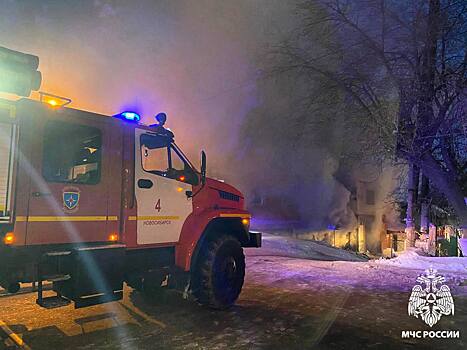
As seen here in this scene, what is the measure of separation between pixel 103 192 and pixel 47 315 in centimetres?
179

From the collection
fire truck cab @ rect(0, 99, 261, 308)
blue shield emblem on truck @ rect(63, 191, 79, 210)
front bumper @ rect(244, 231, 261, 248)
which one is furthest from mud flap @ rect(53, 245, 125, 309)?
front bumper @ rect(244, 231, 261, 248)

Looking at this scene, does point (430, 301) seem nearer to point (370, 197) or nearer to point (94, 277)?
point (94, 277)

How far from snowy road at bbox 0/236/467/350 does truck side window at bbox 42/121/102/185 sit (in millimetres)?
1581

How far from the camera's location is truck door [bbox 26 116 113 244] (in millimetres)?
3451

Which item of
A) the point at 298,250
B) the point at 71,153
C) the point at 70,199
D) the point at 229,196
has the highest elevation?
the point at 71,153

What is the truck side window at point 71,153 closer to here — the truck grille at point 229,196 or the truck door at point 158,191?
the truck door at point 158,191

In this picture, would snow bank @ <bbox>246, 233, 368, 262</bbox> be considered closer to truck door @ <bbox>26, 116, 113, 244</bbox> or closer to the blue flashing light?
the blue flashing light

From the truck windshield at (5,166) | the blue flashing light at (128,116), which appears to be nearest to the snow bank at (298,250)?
the blue flashing light at (128,116)

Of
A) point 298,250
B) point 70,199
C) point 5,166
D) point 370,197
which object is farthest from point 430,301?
point 370,197

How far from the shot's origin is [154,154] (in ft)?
15.3

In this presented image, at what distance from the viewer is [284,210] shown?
19938 millimetres

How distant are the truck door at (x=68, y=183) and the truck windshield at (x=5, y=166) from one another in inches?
7.2

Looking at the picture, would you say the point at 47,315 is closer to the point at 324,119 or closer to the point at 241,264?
the point at 241,264

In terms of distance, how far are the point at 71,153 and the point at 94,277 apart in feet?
4.03
